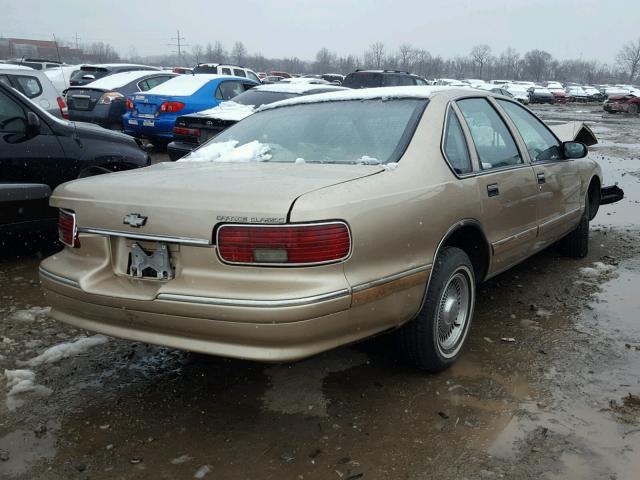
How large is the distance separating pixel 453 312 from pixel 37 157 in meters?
3.83

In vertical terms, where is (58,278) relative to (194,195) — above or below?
below

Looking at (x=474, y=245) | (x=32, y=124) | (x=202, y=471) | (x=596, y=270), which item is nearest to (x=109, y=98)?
(x=32, y=124)

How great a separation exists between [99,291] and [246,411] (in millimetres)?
924

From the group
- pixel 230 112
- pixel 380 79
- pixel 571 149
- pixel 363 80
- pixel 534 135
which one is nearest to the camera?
pixel 534 135

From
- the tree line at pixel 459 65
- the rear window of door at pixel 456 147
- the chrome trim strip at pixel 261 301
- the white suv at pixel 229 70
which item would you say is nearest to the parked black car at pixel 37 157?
the chrome trim strip at pixel 261 301

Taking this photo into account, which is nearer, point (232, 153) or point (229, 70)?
point (232, 153)

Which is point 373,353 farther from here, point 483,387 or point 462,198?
point 462,198

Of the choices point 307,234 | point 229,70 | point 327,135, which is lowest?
point 307,234

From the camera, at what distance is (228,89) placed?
1159 cm

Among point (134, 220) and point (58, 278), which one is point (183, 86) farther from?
point (134, 220)

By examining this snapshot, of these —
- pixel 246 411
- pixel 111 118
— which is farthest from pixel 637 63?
pixel 246 411

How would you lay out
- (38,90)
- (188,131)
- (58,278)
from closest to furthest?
(58,278), (188,131), (38,90)

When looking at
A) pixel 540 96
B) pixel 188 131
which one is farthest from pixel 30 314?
pixel 540 96

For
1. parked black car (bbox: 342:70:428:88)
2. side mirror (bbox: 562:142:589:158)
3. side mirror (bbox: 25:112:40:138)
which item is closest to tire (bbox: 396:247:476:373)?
side mirror (bbox: 562:142:589:158)
